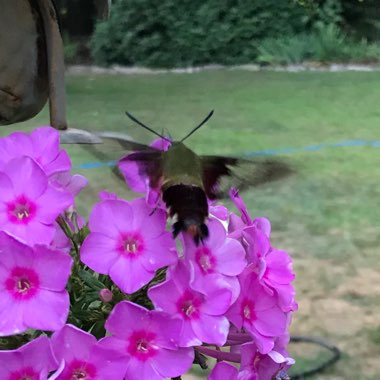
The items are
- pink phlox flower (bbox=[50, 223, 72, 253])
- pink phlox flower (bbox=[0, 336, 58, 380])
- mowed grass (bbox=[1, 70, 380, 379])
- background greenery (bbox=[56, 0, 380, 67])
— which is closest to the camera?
pink phlox flower (bbox=[0, 336, 58, 380])

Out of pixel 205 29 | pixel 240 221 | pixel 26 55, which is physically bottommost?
pixel 205 29

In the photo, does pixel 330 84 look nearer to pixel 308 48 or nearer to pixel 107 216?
pixel 308 48

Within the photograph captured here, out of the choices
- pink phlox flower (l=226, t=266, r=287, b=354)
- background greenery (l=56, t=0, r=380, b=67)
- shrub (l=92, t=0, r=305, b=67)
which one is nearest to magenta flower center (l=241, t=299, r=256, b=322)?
pink phlox flower (l=226, t=266, r=287, b=354)

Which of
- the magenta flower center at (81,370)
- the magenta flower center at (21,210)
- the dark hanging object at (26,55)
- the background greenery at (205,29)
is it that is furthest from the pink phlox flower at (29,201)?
the background greenery at (205,29)

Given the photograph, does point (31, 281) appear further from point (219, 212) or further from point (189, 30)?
point (189, 30)

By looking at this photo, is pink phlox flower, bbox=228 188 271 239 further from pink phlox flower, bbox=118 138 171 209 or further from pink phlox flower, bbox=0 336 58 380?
pink phlox flower, bbox=0 336 58 380

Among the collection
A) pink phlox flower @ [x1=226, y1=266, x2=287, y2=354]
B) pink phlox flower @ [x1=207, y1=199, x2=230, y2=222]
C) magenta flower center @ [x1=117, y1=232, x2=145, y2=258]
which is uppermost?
magenta flower center @ [x1=117, y1=232, x2=145, y2=258]

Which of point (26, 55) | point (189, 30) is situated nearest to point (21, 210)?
point (26, 55)
